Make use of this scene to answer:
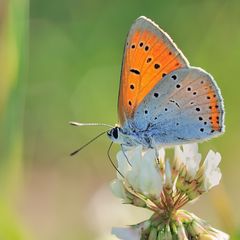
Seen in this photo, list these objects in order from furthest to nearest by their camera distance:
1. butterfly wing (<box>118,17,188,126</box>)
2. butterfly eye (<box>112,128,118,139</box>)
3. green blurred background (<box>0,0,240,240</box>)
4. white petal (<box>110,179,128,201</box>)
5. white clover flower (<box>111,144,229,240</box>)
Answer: green blurred background (<box>0,0,240,240</box>) < butterfly eye (<box>112,128,118,139</box>) < butterfly wing (<box>118,17,188,126</box>) < white petal (<box>110,179,128,201</box>) < white clover flower (<box>111,144,229,240</box>)

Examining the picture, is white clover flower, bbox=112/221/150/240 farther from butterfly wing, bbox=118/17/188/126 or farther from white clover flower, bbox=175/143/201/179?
butterfly wing, bbox=118/17/188/126

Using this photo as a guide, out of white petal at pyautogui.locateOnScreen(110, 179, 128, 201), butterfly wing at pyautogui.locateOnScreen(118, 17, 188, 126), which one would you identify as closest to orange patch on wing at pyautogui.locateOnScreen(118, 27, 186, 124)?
butterfly wing at pyautogui.locateOnScreen(118, 17, 188, 126)

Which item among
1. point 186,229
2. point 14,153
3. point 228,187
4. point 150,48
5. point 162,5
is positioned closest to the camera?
point 186,229

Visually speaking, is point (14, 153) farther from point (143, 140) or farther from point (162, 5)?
point (162, 5)

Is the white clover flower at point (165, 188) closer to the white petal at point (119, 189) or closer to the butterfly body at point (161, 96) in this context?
the white petal at point (119, 189)

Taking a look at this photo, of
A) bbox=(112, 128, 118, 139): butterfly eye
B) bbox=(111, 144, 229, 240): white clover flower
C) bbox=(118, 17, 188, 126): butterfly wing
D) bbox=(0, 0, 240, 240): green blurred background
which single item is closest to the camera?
bbox=(111, 144, 229, 240): white clover flower

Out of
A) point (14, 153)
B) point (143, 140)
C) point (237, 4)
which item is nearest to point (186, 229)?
point (143, 140)

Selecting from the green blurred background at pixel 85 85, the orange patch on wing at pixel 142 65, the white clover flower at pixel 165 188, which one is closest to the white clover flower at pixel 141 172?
the white clover flower at pixel 165 188
